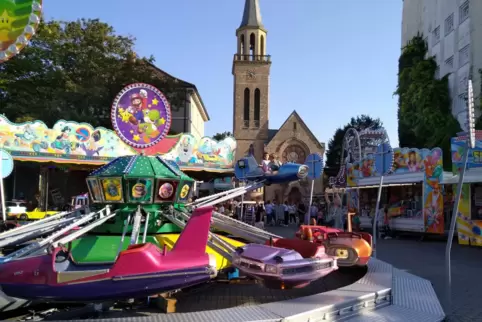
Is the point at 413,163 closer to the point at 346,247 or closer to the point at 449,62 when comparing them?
the point at 346,247

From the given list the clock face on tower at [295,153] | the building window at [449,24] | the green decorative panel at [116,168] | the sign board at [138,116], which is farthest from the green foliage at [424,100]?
the green decorative panel at [116,168]

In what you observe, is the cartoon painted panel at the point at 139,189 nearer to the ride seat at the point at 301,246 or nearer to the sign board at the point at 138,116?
the sign board at the point at 138,116

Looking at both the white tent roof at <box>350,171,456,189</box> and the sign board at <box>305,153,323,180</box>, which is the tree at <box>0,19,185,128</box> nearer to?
the white tent roof at <box>350,171,456,189</box>

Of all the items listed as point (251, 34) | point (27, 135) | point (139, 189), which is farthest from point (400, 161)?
point (251, 34)

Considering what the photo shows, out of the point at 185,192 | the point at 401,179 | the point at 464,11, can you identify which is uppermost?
the point at 464,11

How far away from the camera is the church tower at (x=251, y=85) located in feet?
173

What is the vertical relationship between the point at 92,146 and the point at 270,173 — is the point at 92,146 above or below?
above

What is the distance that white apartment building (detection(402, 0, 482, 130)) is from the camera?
97.1ft

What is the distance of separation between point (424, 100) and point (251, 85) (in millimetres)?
23383

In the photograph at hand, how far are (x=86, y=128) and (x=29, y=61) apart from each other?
12.1 metres

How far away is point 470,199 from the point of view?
53.9 ft

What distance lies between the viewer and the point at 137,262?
498 centimetres

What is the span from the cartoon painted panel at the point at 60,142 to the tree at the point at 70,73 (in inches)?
309

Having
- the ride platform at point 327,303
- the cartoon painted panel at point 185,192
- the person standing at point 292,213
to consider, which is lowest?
the person standing at point 292,213
